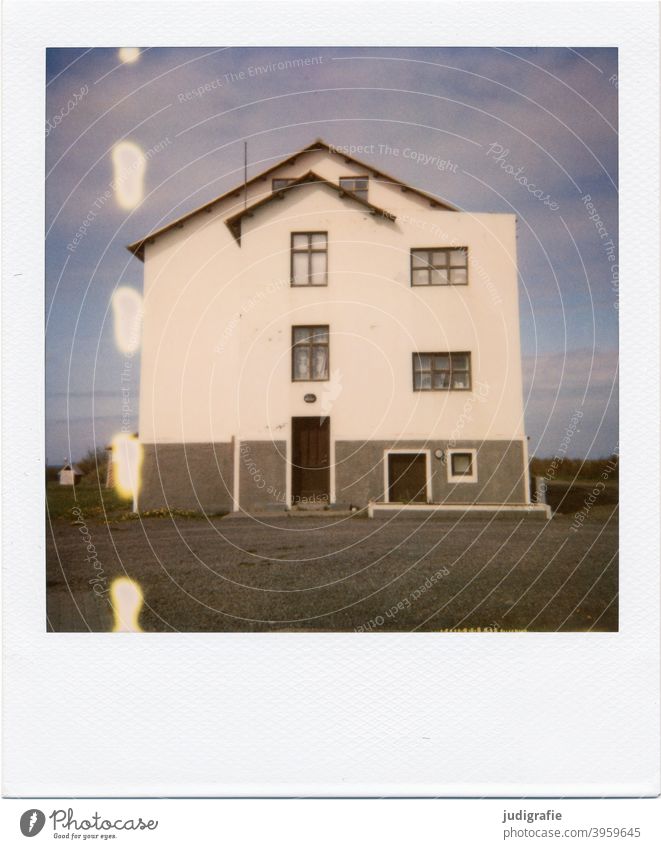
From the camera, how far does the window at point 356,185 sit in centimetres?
438

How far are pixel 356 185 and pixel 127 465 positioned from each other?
261cm

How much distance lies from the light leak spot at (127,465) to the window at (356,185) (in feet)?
7.85

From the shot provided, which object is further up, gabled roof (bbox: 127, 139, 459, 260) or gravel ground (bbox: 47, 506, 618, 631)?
gabled roof (bbox: 127, 139, 459, 260)

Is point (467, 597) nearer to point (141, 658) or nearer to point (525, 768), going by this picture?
point (525, 768)

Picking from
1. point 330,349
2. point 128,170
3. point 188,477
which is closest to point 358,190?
point 330,349

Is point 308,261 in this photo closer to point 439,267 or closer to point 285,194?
point 285,194

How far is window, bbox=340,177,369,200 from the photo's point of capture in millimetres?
4375

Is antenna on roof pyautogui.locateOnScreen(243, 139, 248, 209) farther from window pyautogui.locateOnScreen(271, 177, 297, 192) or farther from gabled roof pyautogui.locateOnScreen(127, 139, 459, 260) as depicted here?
window pyautogui.locateOnScreen(271, 177, 297, 192)

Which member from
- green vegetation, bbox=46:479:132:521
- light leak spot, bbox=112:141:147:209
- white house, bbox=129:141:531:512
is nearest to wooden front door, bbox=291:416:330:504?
white house, bbox=129:141:531:512

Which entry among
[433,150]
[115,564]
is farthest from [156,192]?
[115,564]

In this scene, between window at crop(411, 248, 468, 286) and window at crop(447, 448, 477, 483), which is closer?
window at crop(447, 448, 477, 483)

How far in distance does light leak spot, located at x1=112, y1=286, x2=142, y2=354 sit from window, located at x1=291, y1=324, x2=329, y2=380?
120 centimetres

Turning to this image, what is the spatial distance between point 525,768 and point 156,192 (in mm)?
3719

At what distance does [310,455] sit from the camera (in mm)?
4559
